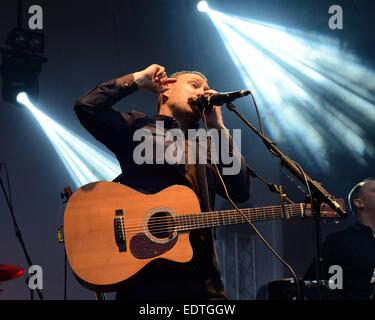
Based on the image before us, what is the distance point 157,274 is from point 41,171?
368 cm

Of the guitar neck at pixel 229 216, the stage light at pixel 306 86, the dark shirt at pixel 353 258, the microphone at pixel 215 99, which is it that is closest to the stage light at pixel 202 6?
the stage light at pixel 306 86

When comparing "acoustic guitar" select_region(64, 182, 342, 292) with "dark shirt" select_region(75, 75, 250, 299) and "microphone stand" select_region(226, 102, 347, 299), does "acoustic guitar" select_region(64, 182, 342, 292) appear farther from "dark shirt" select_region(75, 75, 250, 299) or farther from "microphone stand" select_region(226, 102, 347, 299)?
"microphone stand" select_region(226, 102, 347, 299)

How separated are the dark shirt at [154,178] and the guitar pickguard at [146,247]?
0.05 metres

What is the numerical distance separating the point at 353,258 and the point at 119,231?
98.4 inches

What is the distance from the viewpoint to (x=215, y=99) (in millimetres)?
2559

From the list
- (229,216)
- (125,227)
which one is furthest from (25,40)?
(229,216)

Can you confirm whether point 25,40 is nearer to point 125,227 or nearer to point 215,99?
point 215,99

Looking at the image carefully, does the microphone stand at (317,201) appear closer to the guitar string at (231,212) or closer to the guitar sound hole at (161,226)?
the guitar string at (231,212)

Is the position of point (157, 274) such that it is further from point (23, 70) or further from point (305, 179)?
point (23, 70)

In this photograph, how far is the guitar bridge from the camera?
93.0 inches

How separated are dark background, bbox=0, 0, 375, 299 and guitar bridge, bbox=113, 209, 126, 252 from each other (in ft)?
11.2

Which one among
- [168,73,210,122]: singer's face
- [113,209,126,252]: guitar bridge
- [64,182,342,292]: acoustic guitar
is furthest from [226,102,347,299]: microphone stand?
[113,209,126,252]: guitar bridge

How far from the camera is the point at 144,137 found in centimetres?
259
